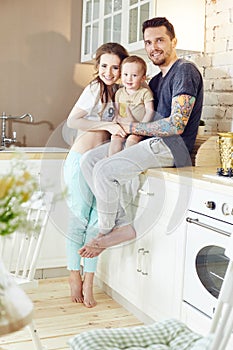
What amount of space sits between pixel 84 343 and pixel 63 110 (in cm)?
282

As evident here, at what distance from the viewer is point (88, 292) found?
3338mm

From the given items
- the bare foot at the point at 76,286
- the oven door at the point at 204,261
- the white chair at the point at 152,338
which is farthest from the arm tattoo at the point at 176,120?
the white chair at the point at 152,338

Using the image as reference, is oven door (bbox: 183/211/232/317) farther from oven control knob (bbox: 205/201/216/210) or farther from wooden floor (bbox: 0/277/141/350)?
wooden floor (bbox: 0/277/141/350)

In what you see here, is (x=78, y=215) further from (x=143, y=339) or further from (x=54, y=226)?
(x=143, y=339)

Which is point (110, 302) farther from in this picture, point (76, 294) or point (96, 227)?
point (96, 227)

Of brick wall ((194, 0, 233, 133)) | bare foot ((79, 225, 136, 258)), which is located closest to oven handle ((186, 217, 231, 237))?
bare foot ((79, 225, 136, 258))

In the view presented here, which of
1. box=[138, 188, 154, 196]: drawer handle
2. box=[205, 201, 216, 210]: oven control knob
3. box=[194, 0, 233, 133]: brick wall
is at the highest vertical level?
box=[194, 0, 233, 133]: brick wall

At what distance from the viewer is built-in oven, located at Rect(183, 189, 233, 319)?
231cm

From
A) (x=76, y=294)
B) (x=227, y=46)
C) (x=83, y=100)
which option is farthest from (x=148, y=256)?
(x=227, y=46)

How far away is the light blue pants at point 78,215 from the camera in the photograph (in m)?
3.36

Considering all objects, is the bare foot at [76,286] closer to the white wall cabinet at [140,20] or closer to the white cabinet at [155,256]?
the white cabinet at [155,256]

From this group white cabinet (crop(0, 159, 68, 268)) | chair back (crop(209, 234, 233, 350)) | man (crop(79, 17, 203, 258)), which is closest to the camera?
chair back (crop(209, 234, 233, 350))

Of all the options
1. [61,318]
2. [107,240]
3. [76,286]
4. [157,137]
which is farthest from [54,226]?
[157,137]

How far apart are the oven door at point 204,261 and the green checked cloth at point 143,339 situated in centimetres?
68
